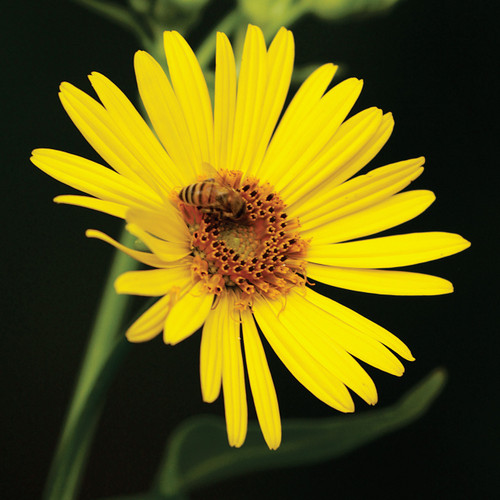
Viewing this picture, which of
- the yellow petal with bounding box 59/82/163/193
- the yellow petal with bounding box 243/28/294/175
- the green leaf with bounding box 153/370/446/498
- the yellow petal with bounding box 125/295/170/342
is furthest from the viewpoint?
the green leaf with bounding box 153/370/446/498

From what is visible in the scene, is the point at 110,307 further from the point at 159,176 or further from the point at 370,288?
the point at 370,288

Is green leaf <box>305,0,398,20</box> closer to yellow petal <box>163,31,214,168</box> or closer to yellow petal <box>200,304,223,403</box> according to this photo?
yellow petal <box>163,31,214,168</box>

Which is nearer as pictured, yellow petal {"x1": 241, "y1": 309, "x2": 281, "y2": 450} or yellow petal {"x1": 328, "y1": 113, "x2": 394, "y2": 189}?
yellow petal {"x1": 241, "y1": 309, "x2": 281, "y2": 450}

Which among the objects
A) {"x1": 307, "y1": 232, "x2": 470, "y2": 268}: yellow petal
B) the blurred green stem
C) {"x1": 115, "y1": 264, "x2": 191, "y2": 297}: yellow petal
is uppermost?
the blurred green stem

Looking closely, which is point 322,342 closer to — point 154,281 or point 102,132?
point 154,281

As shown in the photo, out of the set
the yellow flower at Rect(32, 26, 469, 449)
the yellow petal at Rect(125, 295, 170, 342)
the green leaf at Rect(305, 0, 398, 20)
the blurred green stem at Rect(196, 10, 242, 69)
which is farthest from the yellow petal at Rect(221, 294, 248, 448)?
the green leaf at Rect(305, 0, 398, 20)

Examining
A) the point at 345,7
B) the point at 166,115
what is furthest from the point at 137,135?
the point at 345,7

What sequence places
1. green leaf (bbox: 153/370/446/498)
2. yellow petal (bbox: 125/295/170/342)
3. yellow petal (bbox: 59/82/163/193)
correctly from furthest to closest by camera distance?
green leaf (bbox: 153/370/446/498), yellow petal (bbox: 59/82/163/193), yellow petal (bbox: 125/295/170/342)

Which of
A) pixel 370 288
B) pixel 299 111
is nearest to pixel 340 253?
pixel 370 288
